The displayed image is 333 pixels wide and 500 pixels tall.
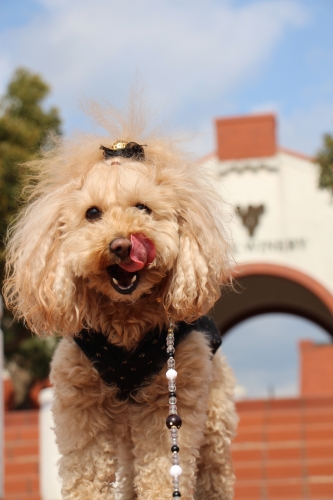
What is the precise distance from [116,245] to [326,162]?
27.7ft

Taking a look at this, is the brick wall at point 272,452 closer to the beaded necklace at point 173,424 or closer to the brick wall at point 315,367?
the beaded necklace at point 173,424

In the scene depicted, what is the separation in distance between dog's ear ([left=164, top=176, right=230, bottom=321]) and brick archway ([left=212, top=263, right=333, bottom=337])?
41.4 ft

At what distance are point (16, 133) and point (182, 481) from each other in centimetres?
1256

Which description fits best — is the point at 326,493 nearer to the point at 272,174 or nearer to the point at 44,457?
the point at 44,457

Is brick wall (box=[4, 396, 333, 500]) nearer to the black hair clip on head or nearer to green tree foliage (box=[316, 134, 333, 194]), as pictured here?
green tree foliage (box=[316, 134, 333, 194])

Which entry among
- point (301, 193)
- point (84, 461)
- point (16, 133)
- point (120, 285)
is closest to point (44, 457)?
point (84, 461)

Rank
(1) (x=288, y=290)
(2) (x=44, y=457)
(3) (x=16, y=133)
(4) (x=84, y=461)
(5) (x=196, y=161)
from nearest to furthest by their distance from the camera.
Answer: (4) (x=84, y=461)
(5) (x=196, y=161)
(2) (x=44, y=457)
(3) (x=16, y=133)
(1) (x=288, y=290)

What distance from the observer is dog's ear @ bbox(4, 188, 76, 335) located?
3.05m

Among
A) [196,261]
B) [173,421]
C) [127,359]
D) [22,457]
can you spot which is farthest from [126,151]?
[22,457]

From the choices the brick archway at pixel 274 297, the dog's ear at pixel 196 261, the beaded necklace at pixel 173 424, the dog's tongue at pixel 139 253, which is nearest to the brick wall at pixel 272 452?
the beaded necklace at pixel 173 424

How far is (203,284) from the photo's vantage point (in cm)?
306

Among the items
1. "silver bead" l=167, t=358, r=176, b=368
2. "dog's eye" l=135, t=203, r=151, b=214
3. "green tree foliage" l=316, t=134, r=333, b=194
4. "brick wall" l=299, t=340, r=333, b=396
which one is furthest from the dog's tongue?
"brick wall" l=299, t=340, r=333, b=396

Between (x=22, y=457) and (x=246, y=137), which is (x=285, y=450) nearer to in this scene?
(x=22, y=457)

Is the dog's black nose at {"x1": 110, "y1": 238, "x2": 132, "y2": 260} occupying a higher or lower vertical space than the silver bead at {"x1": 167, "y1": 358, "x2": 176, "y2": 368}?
higher
